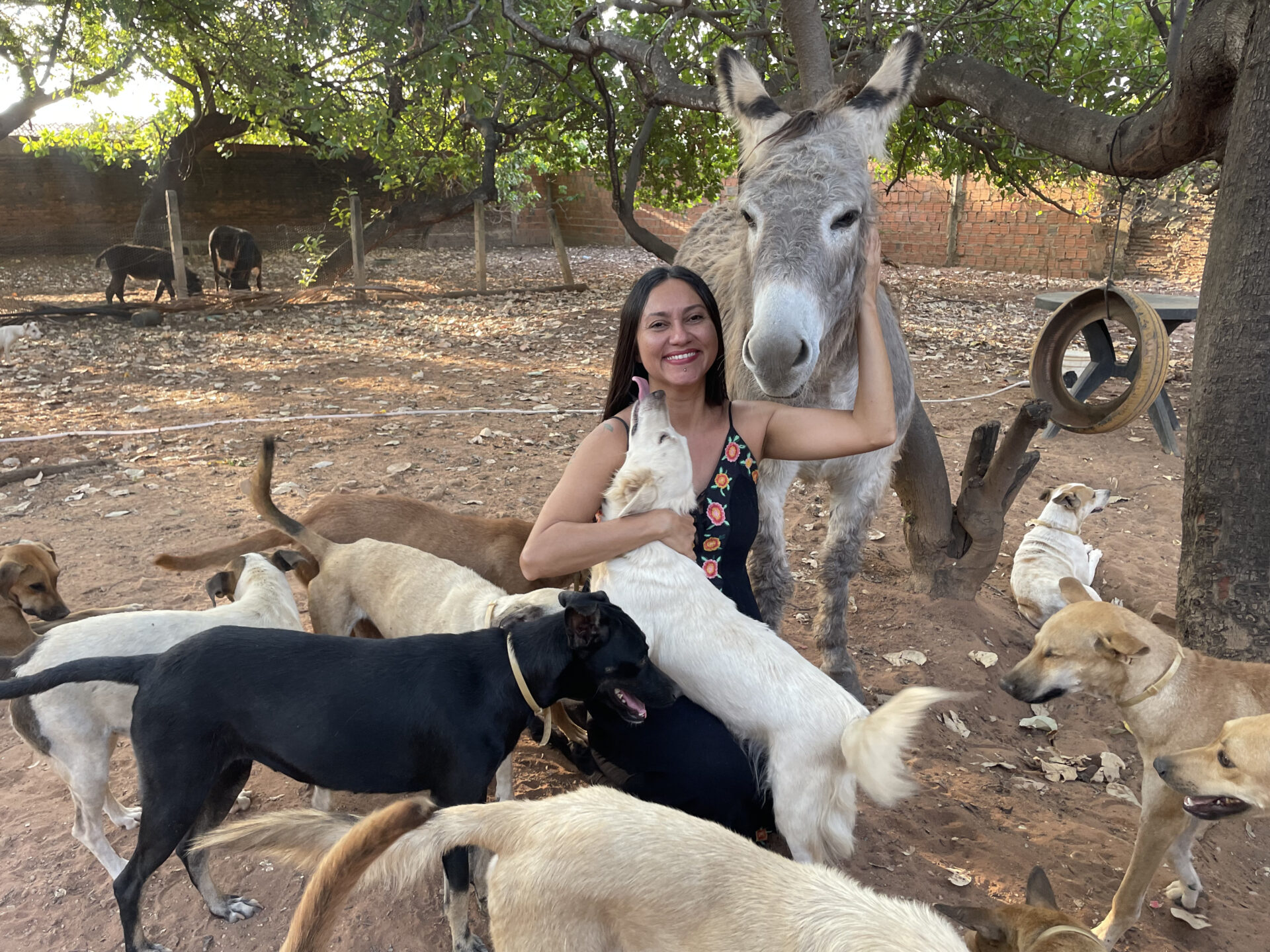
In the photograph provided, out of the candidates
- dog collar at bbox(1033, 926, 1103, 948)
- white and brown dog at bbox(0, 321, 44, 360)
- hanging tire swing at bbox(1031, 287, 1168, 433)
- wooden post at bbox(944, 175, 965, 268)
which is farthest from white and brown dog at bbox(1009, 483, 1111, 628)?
wooden post at bbox(944, 175, 965, 268)

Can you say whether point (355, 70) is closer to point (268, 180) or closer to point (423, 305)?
point (423, 305)

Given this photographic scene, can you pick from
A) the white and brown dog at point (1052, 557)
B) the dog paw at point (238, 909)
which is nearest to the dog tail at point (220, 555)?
the dog paw at point (238, 909)

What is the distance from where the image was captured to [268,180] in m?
19.4

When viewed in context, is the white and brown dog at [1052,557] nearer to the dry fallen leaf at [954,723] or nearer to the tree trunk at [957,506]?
the tree trunk at [957,506]

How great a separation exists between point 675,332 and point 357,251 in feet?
37.2

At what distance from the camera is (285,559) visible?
314 centimetres

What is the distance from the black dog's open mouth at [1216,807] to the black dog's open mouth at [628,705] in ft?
4.99

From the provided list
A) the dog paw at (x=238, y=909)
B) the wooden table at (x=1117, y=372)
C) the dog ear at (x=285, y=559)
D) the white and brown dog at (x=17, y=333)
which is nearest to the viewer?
the dog paw at (x=238, y=909)

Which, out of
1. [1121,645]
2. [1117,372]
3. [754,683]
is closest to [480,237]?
[1117,372]

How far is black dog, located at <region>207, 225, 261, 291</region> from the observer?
13.9 m

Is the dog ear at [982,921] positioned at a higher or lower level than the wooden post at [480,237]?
lower

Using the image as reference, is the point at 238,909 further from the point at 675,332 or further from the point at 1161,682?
the point at 1161,682

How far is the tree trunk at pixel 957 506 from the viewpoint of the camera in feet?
14.3

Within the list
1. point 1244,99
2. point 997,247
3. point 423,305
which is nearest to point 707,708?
point 1244,99
